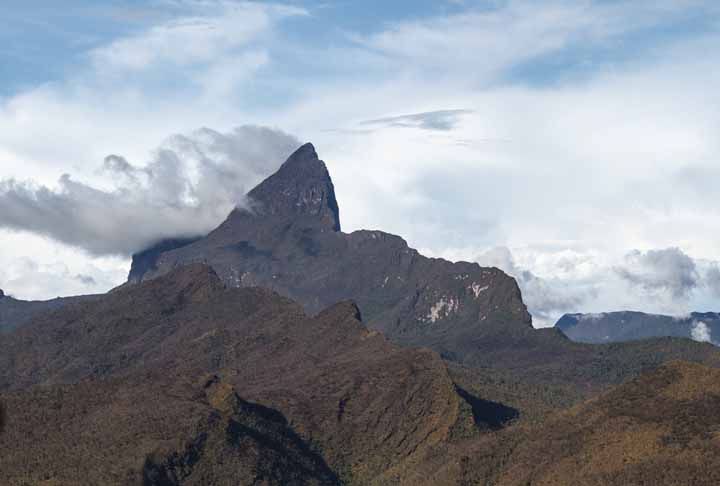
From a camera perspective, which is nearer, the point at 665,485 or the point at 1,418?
the point at 1,418

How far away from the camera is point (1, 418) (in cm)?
7844

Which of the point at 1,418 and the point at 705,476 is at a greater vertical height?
the point at 1,418

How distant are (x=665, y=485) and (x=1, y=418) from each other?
142 m

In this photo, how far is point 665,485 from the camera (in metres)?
200

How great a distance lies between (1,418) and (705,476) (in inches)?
5641

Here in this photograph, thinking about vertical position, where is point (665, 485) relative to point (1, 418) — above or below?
below

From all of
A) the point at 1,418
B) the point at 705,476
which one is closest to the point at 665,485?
the point at 705,476

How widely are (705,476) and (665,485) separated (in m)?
6.12

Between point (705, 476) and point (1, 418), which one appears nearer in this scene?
point (1, 418)

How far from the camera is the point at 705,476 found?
652ft

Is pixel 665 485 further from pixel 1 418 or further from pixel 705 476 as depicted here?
pixel 1 418
